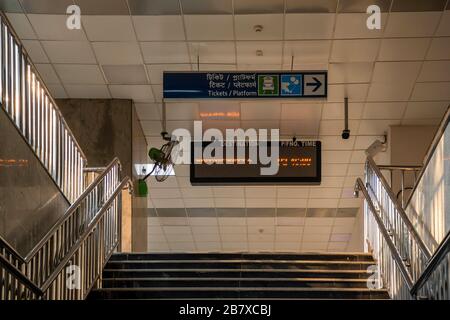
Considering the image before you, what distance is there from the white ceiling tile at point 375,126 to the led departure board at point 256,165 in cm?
80

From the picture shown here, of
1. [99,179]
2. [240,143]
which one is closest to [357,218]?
[240,143]

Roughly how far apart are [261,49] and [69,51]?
2.27 metres

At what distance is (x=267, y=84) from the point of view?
9.37 m

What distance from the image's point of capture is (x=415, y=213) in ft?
28.4

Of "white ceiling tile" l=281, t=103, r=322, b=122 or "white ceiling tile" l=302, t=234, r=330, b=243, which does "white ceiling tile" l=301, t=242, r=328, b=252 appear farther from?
"white ceiling tile" l=281, t=103, r=322, b=122

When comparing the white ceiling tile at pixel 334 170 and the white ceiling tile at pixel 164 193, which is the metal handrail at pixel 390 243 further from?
the white ceiling tile at pixel 164 193

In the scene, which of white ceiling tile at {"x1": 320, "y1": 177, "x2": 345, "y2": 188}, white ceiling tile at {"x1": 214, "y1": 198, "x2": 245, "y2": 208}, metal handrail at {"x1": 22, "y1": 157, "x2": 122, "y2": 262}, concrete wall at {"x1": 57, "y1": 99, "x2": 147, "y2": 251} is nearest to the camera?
metal handrail at {"x1": 22, "y1": 157, "x2": 122, "y2": 262}

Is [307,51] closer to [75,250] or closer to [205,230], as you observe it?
[75,250]

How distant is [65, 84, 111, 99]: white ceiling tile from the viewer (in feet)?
36.7

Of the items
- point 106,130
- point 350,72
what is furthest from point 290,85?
point 106,130

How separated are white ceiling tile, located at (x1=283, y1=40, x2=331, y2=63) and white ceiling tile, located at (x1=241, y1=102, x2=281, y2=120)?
57.4 inches

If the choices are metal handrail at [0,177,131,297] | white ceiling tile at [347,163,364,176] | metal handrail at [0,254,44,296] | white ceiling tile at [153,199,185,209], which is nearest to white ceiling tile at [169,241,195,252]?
white ceiling tile at [153,199,185,209]

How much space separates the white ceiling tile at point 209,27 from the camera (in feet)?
29.9

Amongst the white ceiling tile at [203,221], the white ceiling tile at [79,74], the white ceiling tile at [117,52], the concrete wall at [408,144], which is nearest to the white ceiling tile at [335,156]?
the concrete wall at [408,144]
